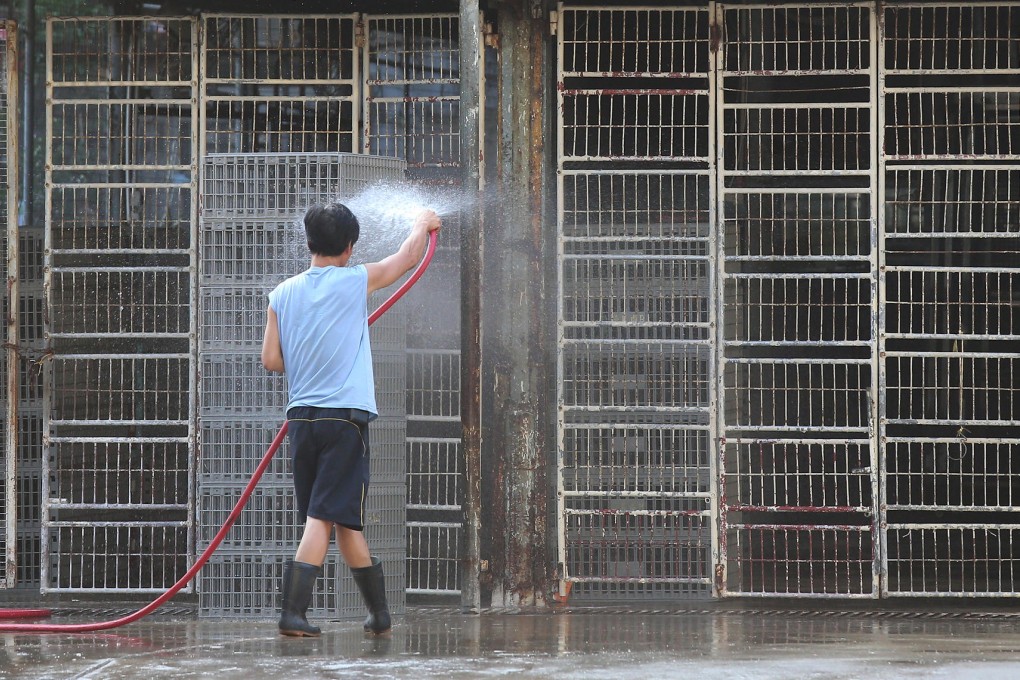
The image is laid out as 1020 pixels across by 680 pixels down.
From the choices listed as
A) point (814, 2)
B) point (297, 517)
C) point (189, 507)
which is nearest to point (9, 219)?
point (189, 507)

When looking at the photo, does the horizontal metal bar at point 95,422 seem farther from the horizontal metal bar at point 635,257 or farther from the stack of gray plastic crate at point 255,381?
the horizontal metal bar at point 635,257

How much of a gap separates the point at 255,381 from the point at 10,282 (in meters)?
1.98

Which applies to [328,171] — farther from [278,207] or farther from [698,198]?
[698,198]

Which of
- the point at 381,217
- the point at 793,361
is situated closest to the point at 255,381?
the point at 381,217

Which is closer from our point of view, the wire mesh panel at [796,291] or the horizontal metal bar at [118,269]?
the wire mesh panel at [796,291]

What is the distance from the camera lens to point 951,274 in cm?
820

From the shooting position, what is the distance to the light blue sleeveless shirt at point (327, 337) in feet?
19.9

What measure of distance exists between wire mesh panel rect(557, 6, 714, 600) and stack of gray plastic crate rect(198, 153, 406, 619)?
1195 millimetres

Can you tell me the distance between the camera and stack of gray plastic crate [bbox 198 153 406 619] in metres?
7.15

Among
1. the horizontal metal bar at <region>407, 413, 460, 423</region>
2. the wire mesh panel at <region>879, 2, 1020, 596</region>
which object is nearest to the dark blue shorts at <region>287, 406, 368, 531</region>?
the horizontal metal bar at <region>407, 413, 460, 423</region>

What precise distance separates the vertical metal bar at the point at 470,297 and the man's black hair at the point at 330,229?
1.41m

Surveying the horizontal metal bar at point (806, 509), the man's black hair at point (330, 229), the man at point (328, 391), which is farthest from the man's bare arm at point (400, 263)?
the horizontal metal bar at point (806, 509)

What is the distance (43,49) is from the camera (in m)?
8.59

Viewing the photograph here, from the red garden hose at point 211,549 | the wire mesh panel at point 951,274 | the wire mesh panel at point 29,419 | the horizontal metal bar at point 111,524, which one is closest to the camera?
the red garden hose at point 211,549
